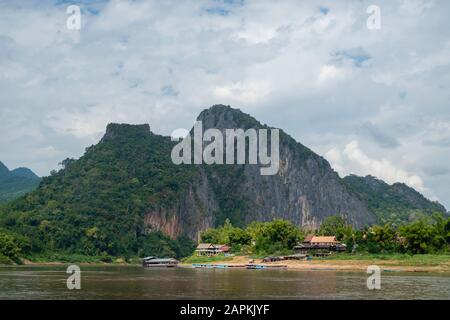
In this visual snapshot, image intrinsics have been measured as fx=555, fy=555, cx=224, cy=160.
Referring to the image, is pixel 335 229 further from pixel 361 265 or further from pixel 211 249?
pixel 361 265

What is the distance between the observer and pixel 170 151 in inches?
6599

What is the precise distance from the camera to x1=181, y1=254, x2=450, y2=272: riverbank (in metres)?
62.1

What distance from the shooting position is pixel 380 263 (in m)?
67.3

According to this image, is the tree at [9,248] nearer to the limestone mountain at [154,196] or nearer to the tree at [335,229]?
the limestone mountain at [154,196]

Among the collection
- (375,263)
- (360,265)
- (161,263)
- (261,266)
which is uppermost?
(375,263)

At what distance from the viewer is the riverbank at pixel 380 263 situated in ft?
204

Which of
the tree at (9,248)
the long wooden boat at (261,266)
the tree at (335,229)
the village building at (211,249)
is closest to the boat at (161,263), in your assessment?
the village building at (211,249)

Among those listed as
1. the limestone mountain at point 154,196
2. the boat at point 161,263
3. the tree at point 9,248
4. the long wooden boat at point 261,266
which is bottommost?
the boat at point 161,263

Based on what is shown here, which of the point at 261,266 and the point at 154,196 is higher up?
the point at 154,196

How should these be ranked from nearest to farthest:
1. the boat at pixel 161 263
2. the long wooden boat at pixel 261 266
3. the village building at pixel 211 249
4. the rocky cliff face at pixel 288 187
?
the long wooden boat at pixel 261 266
the boat at pixel 161 263
the village building at pixel 211 249
the rocky cliff face at pixel 288 187

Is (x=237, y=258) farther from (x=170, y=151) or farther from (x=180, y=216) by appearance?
(x=170, y=151)

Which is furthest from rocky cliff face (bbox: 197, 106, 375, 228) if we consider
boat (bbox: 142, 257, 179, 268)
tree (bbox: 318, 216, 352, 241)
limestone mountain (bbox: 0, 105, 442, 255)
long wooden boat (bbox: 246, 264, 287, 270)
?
long wooden boat (bbox: 246, 264, 287, 270)

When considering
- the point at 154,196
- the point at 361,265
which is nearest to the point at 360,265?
the point at 361,265
